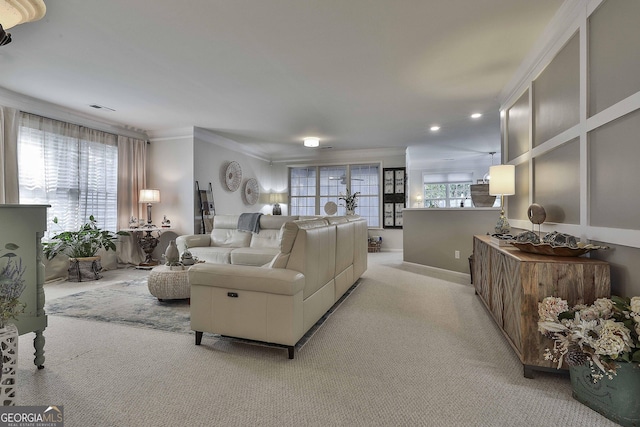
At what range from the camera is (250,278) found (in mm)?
2131

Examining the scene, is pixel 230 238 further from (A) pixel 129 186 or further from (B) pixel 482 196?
(B) pixel 482 196

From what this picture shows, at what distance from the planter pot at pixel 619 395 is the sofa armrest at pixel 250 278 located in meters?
1.69

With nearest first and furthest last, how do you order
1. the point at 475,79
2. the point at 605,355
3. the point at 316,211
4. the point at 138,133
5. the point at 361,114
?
1. the point at 605,355
2. the point at 475,79
3. the point at 361,114
4. the point at 138,133
5. the point at 316,211

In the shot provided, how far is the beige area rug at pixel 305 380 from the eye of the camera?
4.91 ft

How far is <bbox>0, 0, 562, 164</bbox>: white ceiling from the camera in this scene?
234 centimetres

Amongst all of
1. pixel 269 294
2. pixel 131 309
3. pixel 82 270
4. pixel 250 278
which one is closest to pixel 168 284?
pixel 131 309

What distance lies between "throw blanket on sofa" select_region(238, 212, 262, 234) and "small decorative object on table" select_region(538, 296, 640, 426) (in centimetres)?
391

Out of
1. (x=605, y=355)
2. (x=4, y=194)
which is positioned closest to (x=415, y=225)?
(x=605, y=355)

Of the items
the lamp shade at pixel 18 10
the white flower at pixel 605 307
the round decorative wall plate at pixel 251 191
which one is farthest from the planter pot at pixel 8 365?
the round decorative wall plate at pixel 251 191

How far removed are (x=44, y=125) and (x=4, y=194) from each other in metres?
1.16

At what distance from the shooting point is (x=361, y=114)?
193 inches

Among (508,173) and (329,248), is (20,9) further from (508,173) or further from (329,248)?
(508,173)

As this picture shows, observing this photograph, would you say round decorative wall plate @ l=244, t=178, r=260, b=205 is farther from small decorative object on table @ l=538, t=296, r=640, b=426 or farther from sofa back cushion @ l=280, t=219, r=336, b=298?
small decorative object on table @ l=538, t=296, r=640, b=426

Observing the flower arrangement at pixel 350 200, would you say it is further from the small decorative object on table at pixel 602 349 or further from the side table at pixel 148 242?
the small decorative object on table at pixel 602 349
